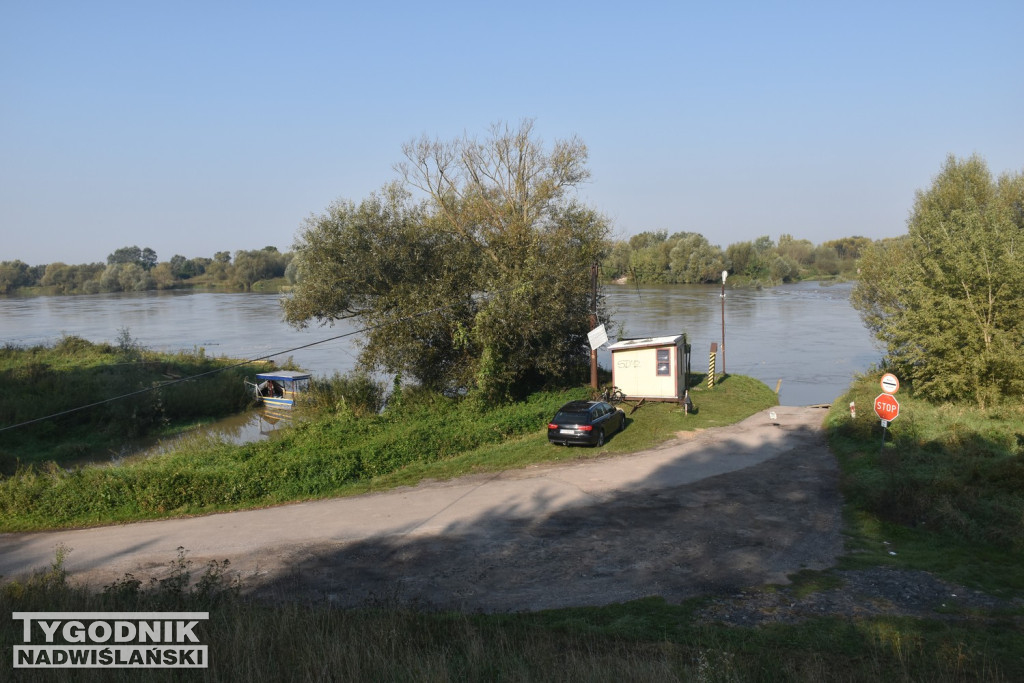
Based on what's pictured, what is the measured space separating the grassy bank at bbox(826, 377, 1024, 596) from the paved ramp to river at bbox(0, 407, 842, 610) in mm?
784

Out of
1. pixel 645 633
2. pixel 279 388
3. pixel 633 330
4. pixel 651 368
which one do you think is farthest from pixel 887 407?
pixel 633 330

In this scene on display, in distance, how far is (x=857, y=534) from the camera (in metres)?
13.7

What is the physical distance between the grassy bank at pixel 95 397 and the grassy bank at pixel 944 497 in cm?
1985

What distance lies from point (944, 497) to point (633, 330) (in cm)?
4425

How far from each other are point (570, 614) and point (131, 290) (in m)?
140

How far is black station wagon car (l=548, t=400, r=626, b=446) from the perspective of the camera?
70.1 feet

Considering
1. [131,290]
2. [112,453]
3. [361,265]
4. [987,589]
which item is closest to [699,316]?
[361,265]

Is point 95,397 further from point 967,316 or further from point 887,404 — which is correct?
point 967,316

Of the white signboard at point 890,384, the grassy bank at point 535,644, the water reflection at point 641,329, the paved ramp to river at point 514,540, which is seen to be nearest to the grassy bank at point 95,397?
the water reflection at point 641,329

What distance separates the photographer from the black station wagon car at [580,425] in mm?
21359

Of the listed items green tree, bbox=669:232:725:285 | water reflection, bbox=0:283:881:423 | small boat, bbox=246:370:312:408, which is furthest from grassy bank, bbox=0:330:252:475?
green tree, bbox=669:232:725:285

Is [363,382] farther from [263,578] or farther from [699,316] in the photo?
[699,316]

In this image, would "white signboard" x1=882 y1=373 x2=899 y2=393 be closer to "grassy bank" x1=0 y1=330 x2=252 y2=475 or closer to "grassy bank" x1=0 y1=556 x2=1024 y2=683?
"grassy bank" x1=0 y1=556 x2=1024 y2=683

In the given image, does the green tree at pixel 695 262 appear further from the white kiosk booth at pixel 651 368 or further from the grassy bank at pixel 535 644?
the grassy bank at pixel 535 644
